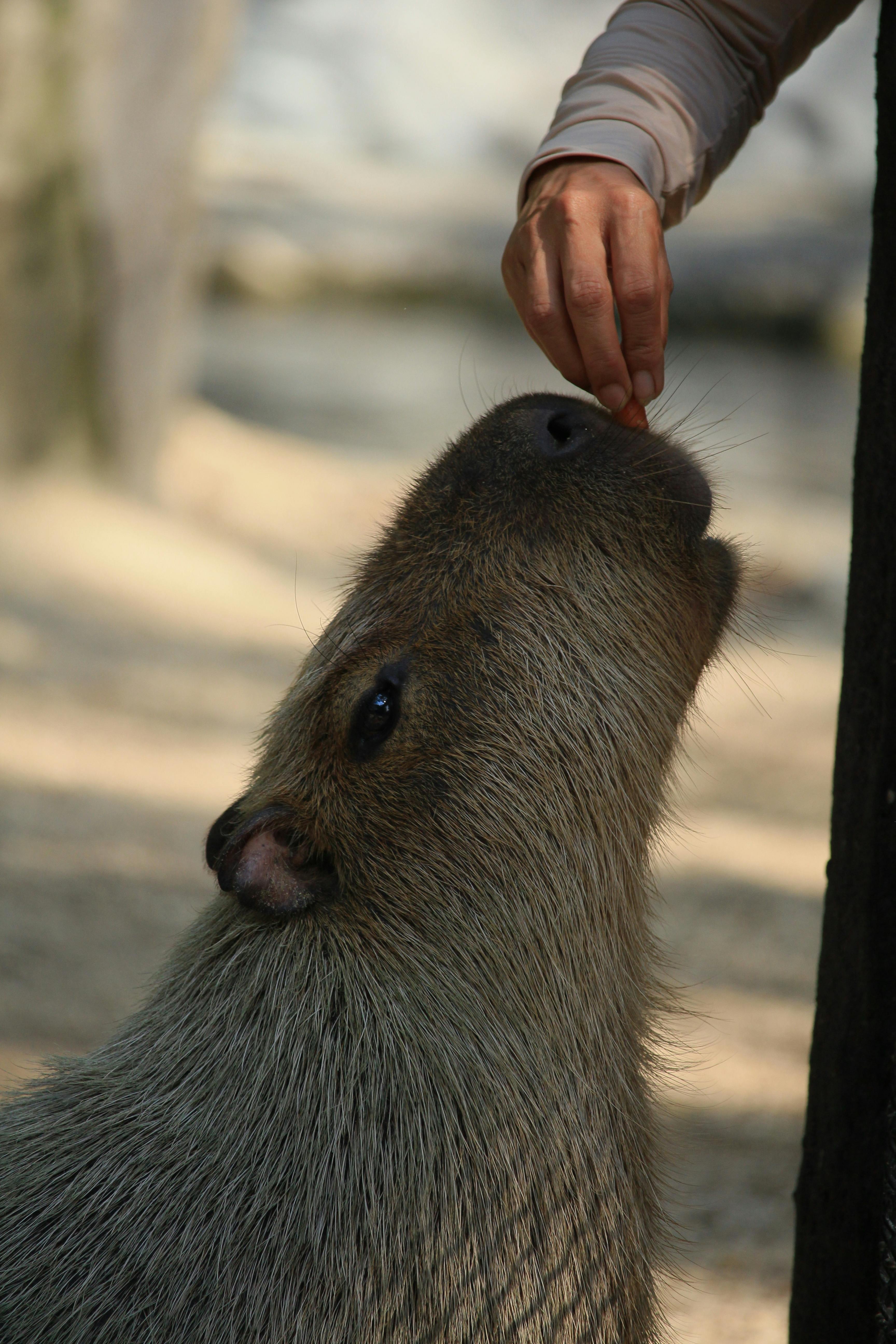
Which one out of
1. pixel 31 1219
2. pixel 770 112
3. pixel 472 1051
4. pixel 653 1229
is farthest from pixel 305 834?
pixel 770 112

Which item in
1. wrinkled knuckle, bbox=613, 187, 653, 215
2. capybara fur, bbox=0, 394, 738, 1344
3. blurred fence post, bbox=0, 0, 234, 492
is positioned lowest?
capybara fur, bbox=0, 394, 738, 1344

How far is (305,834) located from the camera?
220 centimetres

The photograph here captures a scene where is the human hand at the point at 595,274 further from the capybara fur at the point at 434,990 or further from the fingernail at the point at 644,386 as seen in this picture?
the capybara fur at the point at 434,990

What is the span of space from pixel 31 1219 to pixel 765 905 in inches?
140

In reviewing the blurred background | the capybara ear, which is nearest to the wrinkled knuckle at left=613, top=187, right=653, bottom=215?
the blurred background

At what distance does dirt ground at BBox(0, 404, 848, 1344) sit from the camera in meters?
3.75

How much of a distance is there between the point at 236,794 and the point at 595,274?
4.28m

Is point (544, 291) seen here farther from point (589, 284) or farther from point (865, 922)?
point (865, 922)

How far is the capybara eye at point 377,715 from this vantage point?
2189 mm

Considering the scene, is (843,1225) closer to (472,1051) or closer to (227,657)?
(472,1051)

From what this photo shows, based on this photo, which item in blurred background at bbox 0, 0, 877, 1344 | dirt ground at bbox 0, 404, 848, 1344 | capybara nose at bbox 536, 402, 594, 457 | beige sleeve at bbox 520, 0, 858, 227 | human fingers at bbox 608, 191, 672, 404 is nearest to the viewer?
human fingers at bbox 608, 191, 672, 404

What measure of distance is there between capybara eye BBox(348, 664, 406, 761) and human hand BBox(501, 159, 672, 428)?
54 cm

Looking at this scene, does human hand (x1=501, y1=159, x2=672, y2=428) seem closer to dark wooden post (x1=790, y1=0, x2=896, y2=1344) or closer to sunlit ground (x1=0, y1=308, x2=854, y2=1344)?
dark wooden post (x1=790, y1=0, x2=896, y2=1344)

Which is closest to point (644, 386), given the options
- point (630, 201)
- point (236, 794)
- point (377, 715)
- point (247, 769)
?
point (630, 201)
